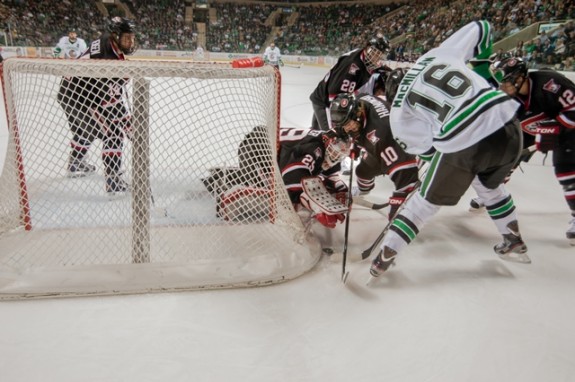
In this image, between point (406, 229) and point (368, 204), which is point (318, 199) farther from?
point (368, 204)

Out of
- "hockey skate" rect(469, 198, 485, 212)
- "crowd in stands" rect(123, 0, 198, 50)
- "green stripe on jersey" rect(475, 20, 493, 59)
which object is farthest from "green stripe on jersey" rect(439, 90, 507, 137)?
"crowd in stands" rect(123, 0, 198, 50)

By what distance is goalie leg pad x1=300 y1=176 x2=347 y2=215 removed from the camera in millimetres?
2021

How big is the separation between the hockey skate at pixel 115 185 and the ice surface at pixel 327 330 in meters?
0.90

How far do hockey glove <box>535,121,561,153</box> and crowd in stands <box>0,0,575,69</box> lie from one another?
17.1 ft

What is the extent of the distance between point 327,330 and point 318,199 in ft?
2.59

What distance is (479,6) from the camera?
11250 millimetres

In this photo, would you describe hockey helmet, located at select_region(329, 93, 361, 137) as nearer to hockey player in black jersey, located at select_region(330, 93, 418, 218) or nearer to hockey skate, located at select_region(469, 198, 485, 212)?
hockey player in black jersey, located at select_region(330, 93, 418, 218)

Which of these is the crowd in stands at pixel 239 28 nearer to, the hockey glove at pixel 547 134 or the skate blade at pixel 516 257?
the hockey glove at pixel 547 134

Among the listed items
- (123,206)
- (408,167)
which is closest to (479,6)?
(408,167)

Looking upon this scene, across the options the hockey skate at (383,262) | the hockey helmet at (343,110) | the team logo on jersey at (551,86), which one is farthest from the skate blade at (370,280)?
the team logo on jersey at (551,86)

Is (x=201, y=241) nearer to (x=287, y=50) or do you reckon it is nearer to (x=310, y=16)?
(x=287, y=50)

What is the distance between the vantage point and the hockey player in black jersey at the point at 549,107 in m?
2.15

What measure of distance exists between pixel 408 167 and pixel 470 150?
1.93 ft

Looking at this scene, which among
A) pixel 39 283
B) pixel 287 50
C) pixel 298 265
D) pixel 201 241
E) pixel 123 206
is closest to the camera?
pixel 39 283
